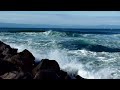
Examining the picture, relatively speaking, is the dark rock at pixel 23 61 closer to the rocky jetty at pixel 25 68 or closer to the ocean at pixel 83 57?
the rocky jetty at pixel 25 68

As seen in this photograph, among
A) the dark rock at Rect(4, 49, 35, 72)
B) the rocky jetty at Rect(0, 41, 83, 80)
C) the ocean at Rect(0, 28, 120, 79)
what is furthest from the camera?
the ocean at Rect(0, 28, 120, 79)

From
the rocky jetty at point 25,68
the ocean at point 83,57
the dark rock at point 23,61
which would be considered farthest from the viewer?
the ocean at point 83,57

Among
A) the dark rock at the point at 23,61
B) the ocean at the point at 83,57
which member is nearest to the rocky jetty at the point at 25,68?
the dark rock at the point at 23,61

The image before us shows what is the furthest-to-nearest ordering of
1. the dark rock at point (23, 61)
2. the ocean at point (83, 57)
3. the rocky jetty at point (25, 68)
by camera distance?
the ocean at point (83, 57) < the dark rock at point (23, 61) < the rocky jetty at point (25, 68)

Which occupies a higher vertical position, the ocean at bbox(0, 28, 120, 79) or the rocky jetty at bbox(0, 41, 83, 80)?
the rocky jetty at bbox(0, 41, 83, 80)

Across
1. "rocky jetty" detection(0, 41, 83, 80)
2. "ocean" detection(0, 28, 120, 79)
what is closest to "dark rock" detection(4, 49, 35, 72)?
"rocky jetty" detection(0, 41, 83, 80)

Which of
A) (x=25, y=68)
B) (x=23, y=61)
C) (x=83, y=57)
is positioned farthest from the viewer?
(x=83, y=57)

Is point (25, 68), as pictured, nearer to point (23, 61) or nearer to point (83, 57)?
point (23, 61)

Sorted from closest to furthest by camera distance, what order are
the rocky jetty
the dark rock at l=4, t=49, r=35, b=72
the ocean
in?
the rocky jetty < the dark rock at l=4, t=49, r=35, b=72 < the ocean

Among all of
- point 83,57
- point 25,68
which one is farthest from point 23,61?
point 83,57

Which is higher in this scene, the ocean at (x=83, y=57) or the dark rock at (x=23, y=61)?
the dark rock at (x=23, y=61)

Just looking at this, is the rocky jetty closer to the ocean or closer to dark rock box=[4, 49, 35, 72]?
dark rock box=[4, 49, 35, 72]
